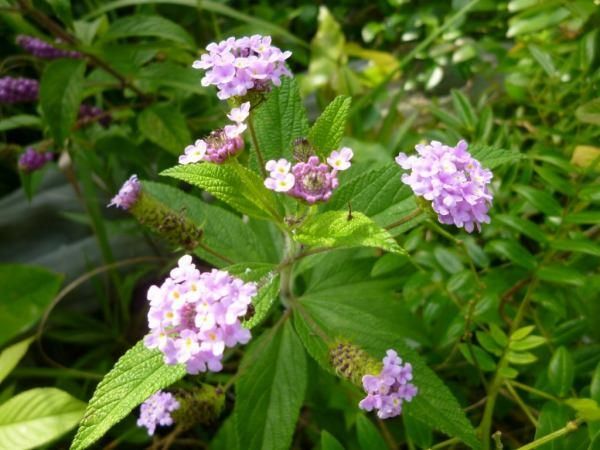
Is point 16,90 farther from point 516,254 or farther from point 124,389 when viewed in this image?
point 516,254

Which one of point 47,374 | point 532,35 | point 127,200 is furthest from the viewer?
point 532,35

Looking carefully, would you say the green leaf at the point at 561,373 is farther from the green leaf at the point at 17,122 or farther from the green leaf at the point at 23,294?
the green leaf at the point at 17,122

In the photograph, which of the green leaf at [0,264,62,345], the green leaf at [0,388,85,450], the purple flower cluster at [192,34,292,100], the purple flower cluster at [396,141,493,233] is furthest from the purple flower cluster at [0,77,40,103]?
the purple flower cluster at [396,141,493,233]

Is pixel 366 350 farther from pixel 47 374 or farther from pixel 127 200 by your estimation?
pixel 47 374

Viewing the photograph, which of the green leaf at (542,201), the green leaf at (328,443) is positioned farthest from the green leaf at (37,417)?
the green leaf at (542,201)

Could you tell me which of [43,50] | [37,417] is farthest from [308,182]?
[43,50]

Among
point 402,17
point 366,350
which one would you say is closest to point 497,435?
point 366,350

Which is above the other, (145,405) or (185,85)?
(185,85)
